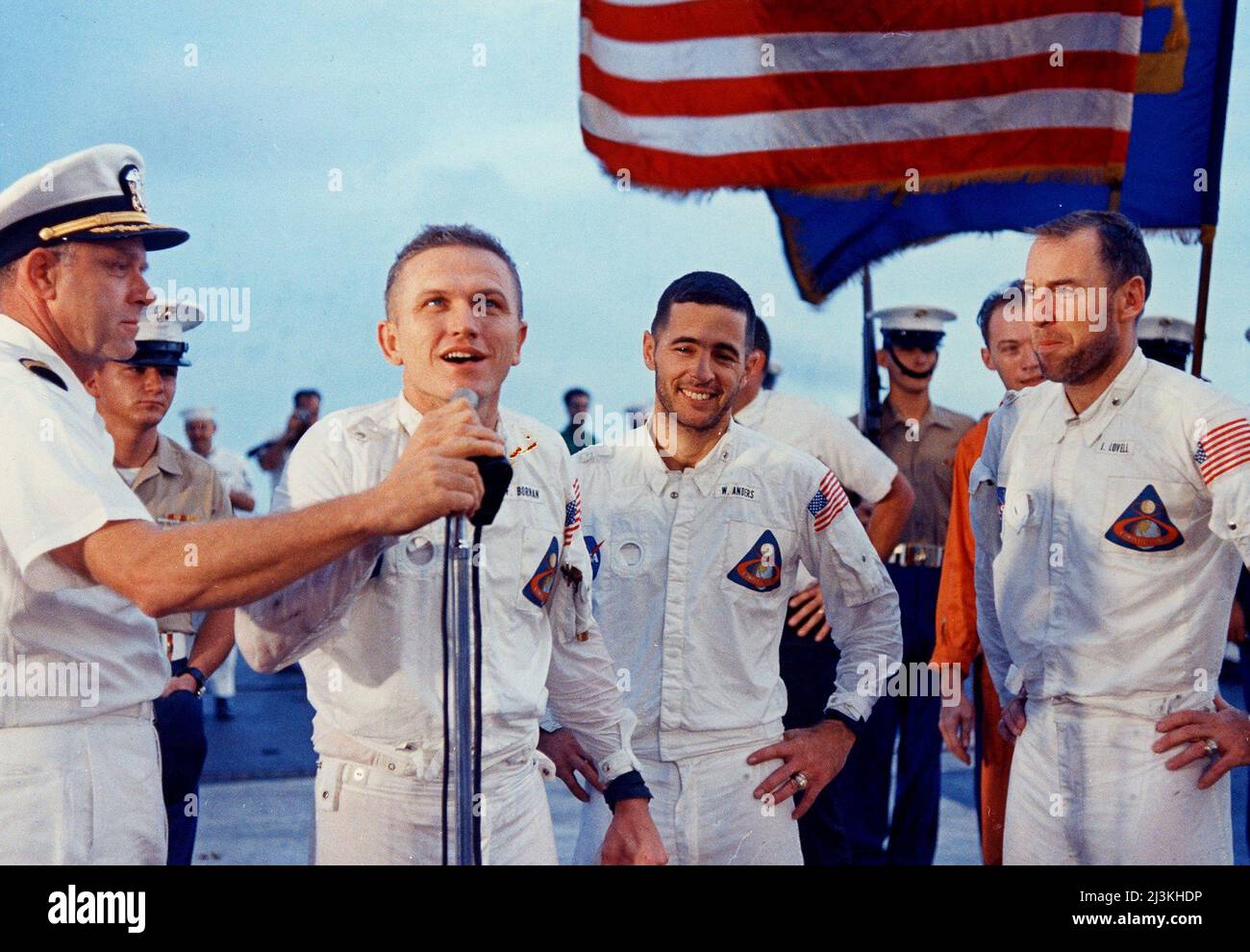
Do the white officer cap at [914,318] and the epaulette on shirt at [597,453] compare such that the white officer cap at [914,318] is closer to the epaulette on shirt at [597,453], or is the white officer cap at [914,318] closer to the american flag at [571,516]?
the epaulette on shirt at [597,453]

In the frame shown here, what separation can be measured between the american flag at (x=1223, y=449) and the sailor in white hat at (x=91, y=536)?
1.61 m

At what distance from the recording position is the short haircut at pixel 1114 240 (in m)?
3.08

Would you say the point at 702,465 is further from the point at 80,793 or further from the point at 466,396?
the point at 80,793

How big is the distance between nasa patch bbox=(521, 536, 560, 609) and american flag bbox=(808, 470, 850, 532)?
954 mm

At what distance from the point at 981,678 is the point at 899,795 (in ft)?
3.14

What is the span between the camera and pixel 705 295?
10.9ft

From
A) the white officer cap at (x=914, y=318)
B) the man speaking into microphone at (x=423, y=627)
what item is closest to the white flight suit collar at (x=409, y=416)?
the man speaking into microphone at (x=423, y=627)

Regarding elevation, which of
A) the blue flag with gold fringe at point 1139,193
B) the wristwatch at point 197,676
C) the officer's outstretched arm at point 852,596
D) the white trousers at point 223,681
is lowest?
the white trousers at point 223,681

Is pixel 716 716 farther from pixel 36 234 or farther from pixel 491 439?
pixel 36 234

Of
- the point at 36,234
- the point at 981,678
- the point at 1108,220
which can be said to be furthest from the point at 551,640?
the point at 981,678

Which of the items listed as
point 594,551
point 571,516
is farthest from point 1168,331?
point 571,516

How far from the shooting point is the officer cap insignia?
2174 millimetres

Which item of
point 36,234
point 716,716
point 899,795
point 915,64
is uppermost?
point 915,64
